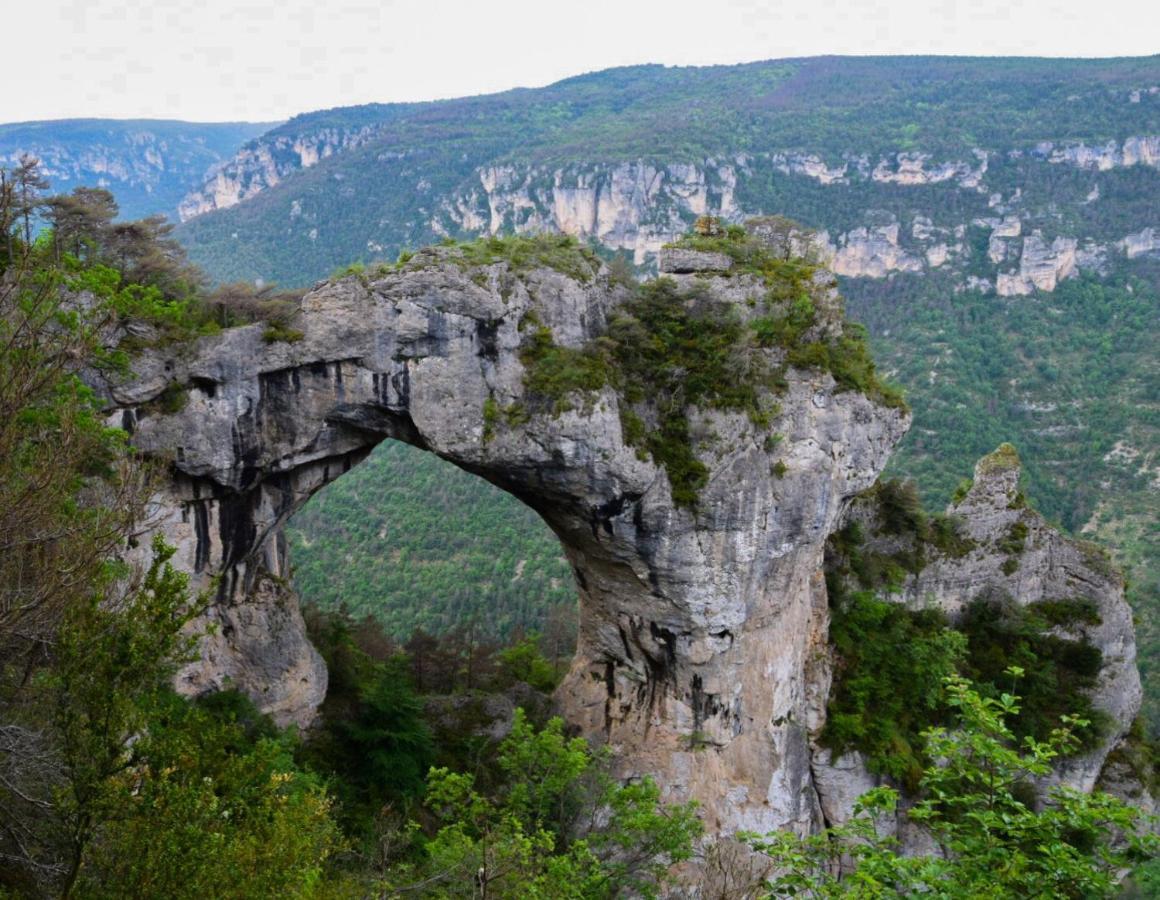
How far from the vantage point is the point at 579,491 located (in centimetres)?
1730

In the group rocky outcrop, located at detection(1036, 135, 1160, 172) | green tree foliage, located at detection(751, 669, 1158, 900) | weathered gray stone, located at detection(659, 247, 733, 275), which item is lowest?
green tree foliage, located at detection(751, 669, 1158, 900)

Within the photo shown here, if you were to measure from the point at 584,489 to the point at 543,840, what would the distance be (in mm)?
7763

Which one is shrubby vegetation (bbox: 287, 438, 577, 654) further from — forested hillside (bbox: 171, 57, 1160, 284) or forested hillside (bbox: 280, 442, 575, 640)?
forested hillside (bbox: 171, 57, 1160, 284)

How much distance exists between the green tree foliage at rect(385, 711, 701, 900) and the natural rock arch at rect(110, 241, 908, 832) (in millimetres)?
4423

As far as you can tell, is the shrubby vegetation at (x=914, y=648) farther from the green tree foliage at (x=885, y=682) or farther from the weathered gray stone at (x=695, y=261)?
the weathered gray stone at (x=695, y=261)

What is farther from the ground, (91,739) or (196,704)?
(91,739)

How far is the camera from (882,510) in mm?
22828

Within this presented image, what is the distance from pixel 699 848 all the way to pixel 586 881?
10281mm

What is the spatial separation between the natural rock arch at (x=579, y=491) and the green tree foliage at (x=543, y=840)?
4423 millimetres

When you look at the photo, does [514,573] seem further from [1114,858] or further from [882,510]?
[1114,858]

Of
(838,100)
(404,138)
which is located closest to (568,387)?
(404,138)

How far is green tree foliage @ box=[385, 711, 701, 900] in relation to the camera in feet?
32.3

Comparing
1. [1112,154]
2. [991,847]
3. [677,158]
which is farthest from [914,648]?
[1112,154]

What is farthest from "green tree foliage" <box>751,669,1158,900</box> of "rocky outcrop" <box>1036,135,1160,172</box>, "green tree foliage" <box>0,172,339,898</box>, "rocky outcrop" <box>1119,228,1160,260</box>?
"rocky outcrop" <box>1036,135,1160,172</box>
